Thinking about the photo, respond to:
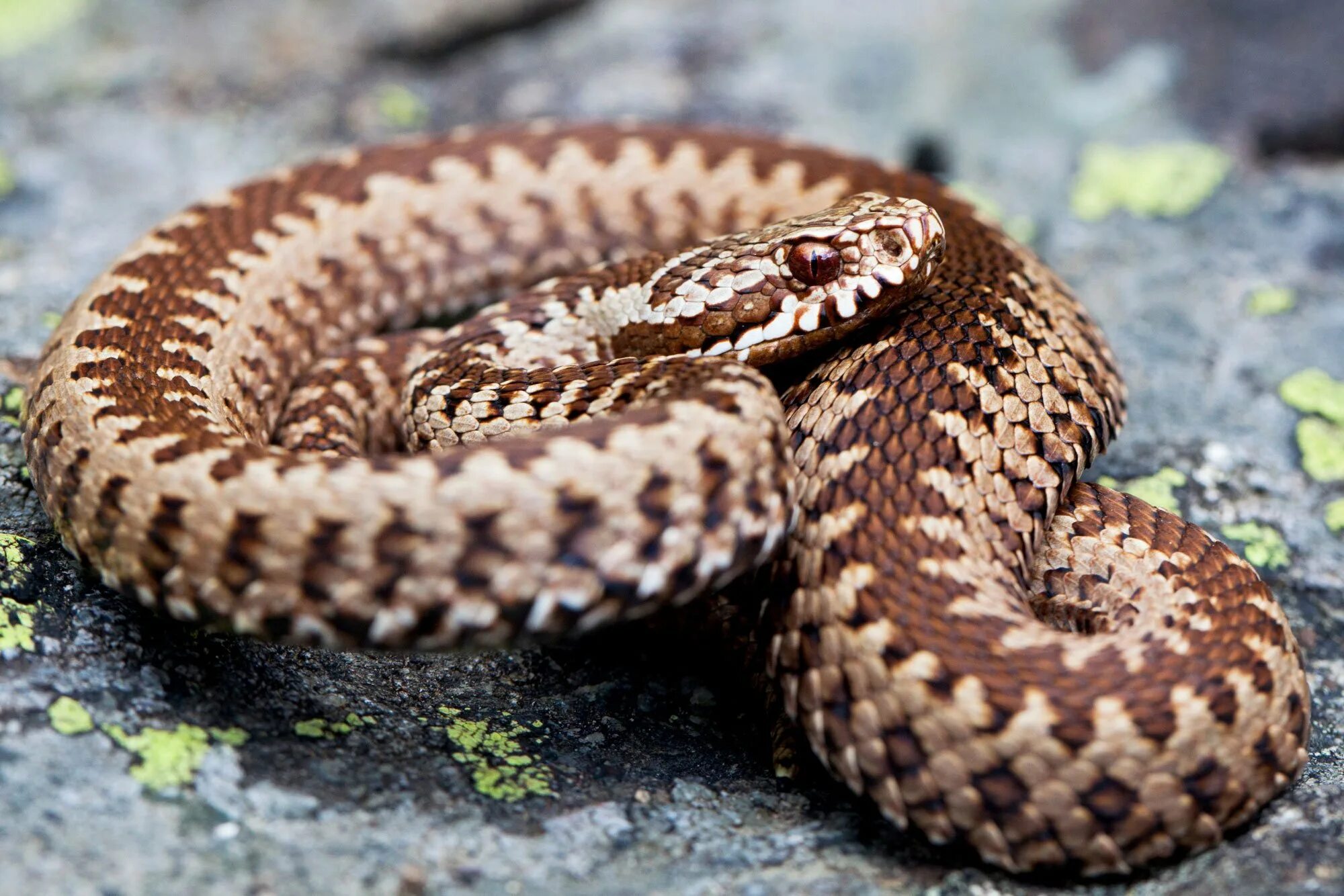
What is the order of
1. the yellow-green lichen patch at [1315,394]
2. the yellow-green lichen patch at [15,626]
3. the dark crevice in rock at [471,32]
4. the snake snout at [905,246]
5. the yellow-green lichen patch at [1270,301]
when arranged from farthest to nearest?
the dark crevice in rock at [471,32] < the yellow-green lichen patch at [1270,301] < the yellow-green lichen patch at [1315,394] < the snake snout at [905,246] < the yellow-green lichen patch at [15,626]

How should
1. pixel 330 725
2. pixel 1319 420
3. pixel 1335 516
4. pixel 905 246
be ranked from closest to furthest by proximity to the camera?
1. pixel 330 725
2. pixel 905 246
3. pixel 1335 516
4. pixel 1319 420

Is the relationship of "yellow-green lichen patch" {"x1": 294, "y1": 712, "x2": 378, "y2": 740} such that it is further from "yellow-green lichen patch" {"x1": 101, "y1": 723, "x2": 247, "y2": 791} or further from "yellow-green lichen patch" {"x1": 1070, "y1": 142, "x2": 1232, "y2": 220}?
"yellow-green lichen patch" {"x1": 1070, "y1": 142, "x2": 1232, "y2": 220}

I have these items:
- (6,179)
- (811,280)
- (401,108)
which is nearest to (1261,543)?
(811,280)

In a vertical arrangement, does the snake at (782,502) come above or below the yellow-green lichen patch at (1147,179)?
below

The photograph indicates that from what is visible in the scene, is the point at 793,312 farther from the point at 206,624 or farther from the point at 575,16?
the point at 575,16

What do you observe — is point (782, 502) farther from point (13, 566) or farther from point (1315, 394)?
point (1315, 394)

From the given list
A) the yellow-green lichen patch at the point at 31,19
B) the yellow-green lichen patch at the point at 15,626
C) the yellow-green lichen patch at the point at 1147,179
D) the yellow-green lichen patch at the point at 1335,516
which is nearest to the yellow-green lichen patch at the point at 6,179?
the yellow-green lichen patch at the point at 31,19

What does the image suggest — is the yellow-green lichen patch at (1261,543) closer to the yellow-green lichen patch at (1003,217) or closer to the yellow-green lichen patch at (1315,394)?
the yellow-green lichen patch at (1315,394)
